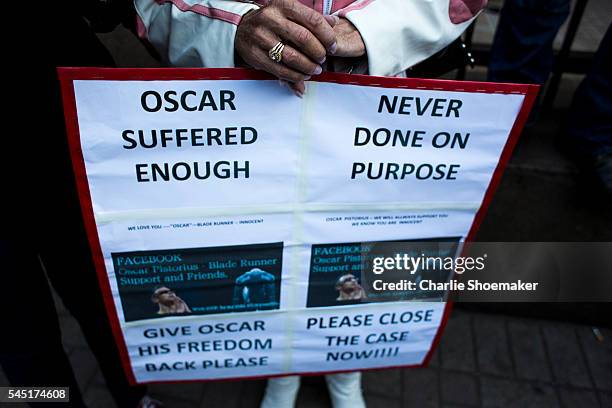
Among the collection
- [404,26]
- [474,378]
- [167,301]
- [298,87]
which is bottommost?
[474,378]

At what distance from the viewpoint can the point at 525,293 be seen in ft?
7.98

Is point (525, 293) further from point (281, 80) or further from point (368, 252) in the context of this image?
point (281, 80)

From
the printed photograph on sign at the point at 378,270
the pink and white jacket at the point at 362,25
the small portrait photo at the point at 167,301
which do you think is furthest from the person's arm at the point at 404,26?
the small portrait photo at the point at 167,301

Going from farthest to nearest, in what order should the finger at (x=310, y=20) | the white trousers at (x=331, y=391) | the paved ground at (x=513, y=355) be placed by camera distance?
1. the paved ground at (x=513, y=355)
2. the white trousers at (x=331, y=391)
3. the finger at (x=310, y=20)

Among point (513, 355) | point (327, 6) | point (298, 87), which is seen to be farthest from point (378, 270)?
point (513, 355)

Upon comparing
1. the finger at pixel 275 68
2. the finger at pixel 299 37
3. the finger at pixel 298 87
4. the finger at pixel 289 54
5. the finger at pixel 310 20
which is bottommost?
the finger at pixel 298 87

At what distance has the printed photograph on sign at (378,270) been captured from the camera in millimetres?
1425

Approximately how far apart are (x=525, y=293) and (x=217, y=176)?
1861 mm

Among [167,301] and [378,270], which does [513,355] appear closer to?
[378,270]

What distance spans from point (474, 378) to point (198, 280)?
1467 millimetres

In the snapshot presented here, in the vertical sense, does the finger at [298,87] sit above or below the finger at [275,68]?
below

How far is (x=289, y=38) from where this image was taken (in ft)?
3.16

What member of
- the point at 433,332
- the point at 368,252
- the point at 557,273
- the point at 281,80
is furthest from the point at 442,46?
the point at 557,273

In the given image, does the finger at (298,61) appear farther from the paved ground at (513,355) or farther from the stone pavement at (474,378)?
the stone pavement at (474,378)
